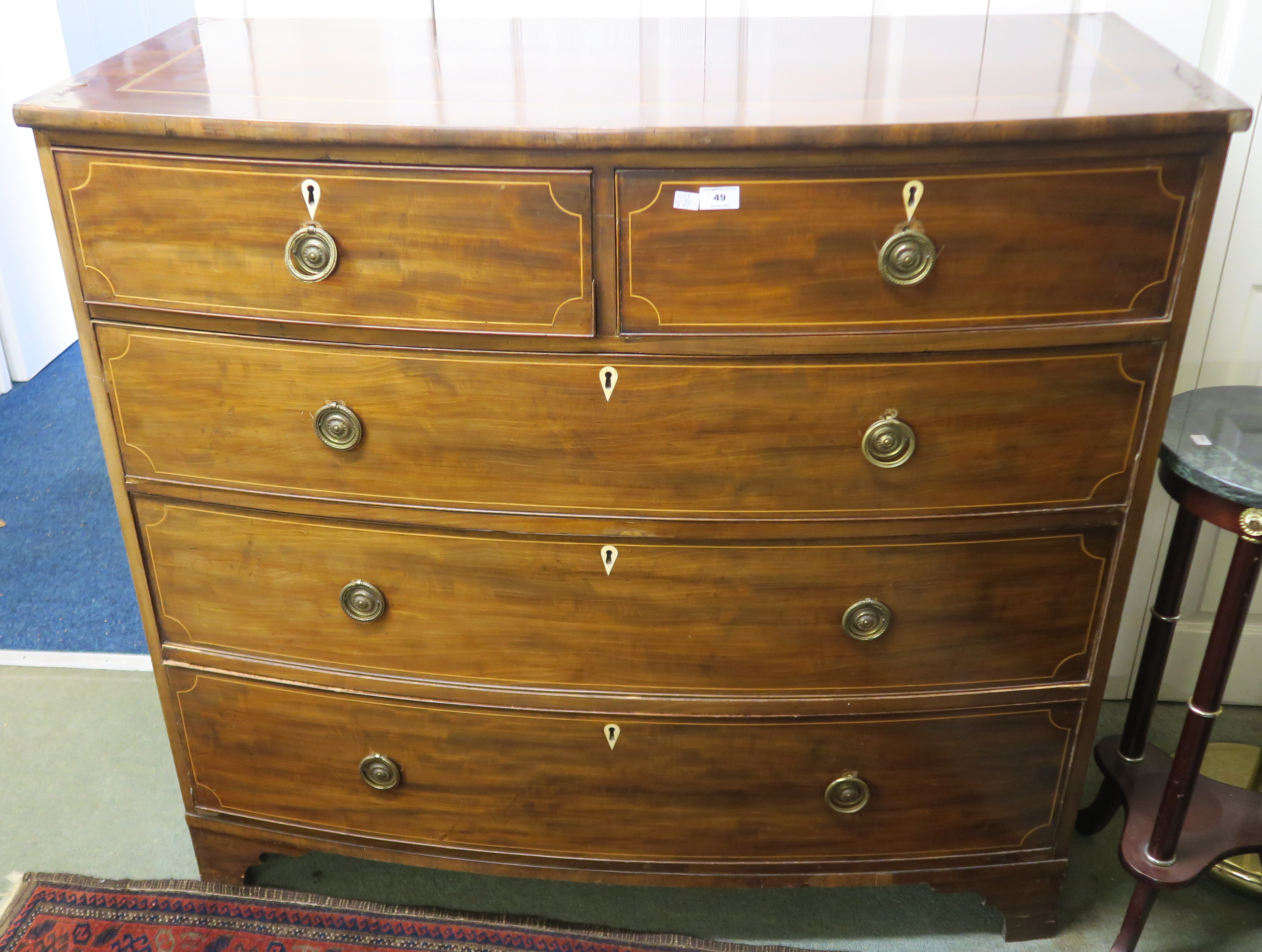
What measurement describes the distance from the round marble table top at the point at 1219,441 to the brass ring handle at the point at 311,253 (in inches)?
40.6

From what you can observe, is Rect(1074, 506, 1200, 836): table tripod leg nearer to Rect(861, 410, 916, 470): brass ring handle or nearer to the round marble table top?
the round marble table top

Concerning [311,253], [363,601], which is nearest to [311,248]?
[311,253]

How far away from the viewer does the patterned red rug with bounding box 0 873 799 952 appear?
1.75m

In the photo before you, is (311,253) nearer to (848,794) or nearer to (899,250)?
(899,250)

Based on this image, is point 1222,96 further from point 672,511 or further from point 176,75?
point 176,75

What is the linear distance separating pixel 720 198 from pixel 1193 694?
1087 mm

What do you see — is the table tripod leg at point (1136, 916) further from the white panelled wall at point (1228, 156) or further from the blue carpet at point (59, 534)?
the blue carpet at point (59, 534)

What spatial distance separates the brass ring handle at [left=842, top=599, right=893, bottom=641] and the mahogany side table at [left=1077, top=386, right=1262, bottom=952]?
0.42 metres

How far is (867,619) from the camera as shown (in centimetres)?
147

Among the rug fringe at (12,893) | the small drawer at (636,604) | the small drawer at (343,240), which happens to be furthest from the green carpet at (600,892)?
the small drawer at (343,240)

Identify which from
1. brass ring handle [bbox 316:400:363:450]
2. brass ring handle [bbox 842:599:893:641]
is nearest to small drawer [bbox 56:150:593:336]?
brass ring handle [bbox 316:400:363:450]

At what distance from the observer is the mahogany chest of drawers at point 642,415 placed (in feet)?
4.06

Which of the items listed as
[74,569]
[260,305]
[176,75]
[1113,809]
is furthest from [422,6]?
[1113,809]

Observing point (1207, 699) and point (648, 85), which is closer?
point (648, 85)
